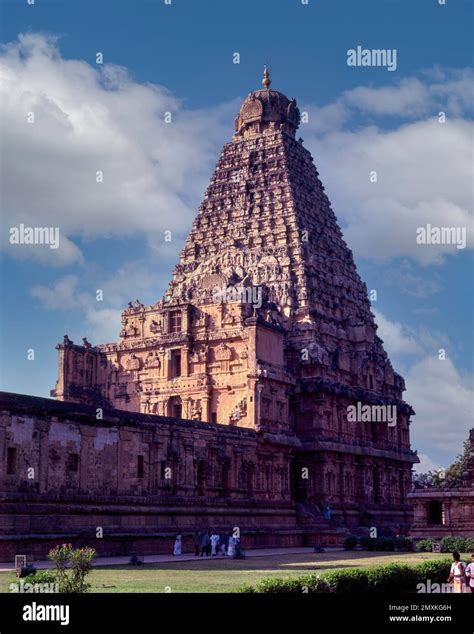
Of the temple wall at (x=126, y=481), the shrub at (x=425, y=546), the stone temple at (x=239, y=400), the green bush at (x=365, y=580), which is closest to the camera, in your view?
the green bush at (x=365, y=580)

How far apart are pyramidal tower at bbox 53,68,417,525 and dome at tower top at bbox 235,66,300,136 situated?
122mm

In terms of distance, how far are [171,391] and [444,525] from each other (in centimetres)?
2085

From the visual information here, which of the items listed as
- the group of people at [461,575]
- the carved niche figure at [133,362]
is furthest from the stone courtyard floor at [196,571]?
the carved niche figure at [133,362]

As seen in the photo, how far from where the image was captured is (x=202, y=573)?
31.1m

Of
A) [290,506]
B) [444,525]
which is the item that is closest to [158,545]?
[290,506]

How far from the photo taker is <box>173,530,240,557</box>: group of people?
1705 inches

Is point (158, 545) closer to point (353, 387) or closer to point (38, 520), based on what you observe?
point (38, 520)

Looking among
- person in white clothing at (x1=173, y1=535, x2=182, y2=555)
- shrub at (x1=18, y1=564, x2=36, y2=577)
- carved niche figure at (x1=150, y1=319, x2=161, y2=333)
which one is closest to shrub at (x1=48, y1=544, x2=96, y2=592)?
shrub at (x1=18, y1=564, x2=36, y2=577)

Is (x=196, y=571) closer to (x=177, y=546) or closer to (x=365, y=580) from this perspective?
(x=365, y=580)

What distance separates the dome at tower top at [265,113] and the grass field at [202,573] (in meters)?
49.8

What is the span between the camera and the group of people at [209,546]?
43.3 m

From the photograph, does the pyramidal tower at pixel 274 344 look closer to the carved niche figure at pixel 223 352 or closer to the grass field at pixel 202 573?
the carved niche figure at pixel 223 352

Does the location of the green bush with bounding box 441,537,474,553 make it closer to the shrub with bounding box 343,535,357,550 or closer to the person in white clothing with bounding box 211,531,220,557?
the shrub with bounding box 343,535,357,550

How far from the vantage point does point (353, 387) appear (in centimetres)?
7206
